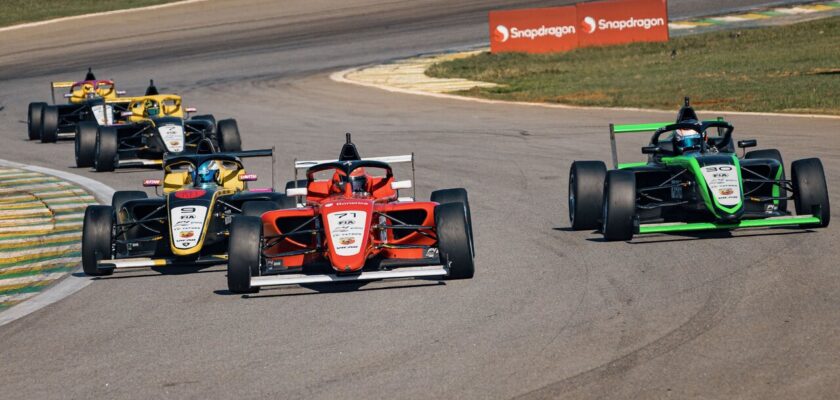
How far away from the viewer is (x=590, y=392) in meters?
8.99

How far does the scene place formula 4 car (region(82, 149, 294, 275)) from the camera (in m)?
15.1

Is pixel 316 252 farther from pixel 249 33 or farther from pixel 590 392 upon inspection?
pixel 249 33

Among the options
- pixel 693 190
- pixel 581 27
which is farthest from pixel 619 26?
pixel 693 190

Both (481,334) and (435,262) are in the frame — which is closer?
(481,334)

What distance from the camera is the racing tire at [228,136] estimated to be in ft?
91.0

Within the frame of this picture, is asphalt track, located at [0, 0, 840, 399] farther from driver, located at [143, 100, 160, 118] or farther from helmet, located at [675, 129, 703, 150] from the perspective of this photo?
driver, located at [143, 100, 160, 118]

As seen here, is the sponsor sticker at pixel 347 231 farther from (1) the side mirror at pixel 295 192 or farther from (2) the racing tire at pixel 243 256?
(1) the side mirror at pixel 295 192

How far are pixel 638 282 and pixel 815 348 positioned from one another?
329cm

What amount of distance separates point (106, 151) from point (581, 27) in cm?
2425

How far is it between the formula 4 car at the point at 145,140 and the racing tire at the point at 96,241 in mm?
10913

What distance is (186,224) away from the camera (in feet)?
49.7

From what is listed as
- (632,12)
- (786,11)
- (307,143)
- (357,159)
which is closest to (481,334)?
(357,159)

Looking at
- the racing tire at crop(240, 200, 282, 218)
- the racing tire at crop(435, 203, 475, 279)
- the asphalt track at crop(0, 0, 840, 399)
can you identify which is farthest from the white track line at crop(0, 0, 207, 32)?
the racing tire at crop(435, 203, 475, 279)

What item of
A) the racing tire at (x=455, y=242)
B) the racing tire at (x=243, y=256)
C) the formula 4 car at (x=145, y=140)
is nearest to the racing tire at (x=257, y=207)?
the racing tire at (x=243, y=256)
